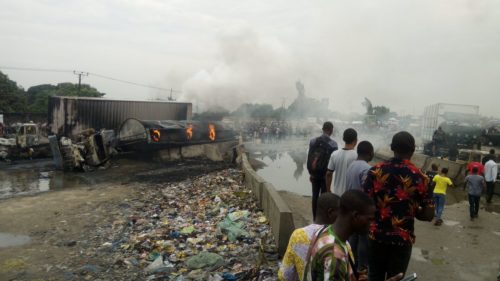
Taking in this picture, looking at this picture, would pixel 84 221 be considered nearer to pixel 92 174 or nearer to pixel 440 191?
pixel 92 174

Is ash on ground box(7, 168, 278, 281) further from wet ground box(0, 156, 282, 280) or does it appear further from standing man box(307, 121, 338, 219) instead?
standing man box(307, 121, 338, 219)

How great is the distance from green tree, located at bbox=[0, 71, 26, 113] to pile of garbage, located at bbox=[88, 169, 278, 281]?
28309 mm

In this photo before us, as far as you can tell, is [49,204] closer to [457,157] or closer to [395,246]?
[395,246]

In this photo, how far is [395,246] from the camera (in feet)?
9.19

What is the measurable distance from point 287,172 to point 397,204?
1224 cm

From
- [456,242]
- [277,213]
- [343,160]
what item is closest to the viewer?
[343,160]

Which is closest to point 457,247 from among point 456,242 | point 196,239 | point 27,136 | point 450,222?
point 456,242

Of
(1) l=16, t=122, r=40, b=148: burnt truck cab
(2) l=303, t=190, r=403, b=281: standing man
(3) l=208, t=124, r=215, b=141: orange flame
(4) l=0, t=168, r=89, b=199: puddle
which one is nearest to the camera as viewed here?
(2) l=303, t=190, r=403, b=281: standing man

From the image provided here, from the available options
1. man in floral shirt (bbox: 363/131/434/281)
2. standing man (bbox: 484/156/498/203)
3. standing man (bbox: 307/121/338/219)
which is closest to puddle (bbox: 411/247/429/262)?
standing man (bbox: 307/121/338/219)

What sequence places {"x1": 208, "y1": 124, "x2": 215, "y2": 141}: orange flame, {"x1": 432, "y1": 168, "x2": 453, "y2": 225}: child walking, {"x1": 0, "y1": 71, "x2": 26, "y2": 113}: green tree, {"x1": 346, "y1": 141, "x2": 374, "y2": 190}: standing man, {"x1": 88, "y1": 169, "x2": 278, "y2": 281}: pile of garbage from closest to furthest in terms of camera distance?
{"x1": 346, "y1": 141, "x2": 374, "y2": 190}: standing man
{"x1": 88, "y1": 169, "x2": 278, "y2": 281}: pile of garbage
{"x1": 432, "y1": 168, "x2": 453, "y2": 225}: child walking
{"x1": 208, "y1": 124, "x2": 215, "y2": 141}: orange flame
{"x1": 0, "y1": 71, "x2": 26, "y2": 113}: green tree

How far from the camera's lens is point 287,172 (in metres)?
15.0

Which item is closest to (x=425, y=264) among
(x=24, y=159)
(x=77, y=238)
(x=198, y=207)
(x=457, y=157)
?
(x=198, y=207)

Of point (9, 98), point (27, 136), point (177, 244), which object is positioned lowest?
point (177, 244)

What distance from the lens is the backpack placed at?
5051mm
